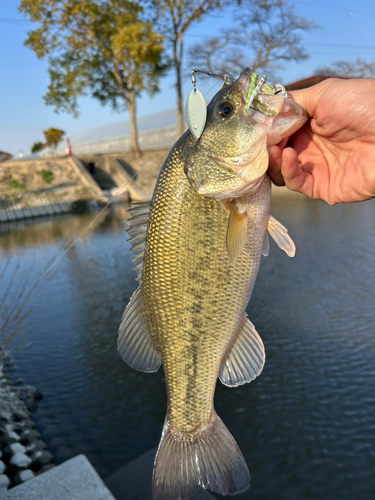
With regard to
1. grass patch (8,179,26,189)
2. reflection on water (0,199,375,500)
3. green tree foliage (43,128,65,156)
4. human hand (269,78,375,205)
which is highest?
human hand (269,78,375,205)

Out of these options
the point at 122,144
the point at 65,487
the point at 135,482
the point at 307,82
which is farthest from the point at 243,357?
the point at 122,144

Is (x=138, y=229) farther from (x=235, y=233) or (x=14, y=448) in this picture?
(x=14, y=448)

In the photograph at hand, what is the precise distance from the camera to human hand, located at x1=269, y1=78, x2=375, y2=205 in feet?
6.48

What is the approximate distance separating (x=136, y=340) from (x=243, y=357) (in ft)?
1.78

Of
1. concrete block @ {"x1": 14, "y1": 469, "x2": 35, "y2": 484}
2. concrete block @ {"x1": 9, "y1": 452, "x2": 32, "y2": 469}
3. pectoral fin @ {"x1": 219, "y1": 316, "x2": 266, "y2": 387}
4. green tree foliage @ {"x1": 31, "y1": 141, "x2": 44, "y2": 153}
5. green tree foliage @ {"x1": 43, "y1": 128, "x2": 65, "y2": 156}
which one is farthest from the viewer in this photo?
green tree foliage @ {"x1": 31, "y1": 141, "x2": 44, "y2": 153}

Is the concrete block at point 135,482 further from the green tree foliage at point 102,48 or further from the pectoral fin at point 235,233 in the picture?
the green tree foliage at point 102,48

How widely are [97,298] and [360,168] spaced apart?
6.75 m

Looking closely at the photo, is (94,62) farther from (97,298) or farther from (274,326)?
(274,326)

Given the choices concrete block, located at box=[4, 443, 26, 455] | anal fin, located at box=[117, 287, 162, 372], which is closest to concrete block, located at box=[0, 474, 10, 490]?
concrete block, located at box=[4, 443, 26, 455]

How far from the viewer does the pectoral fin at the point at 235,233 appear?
1757 millimetres

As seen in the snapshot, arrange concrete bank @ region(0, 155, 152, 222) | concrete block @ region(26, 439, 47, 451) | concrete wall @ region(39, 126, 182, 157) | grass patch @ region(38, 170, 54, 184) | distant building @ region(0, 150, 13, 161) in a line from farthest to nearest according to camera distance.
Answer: concrete wall @ region(39, 126, 182, 157)
distant building @ region(0, 150, 13, 161)
grass patch @ region(38, 170, 54, 184)
concrete bank @ region(0, 155, 152, 222)
concrete block @ region(26, 439, 47, 451)

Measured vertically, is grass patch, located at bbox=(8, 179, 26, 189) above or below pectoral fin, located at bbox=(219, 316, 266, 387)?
below

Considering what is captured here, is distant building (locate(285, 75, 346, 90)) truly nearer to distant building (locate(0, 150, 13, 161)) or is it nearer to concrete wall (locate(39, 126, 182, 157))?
concrete wall (locate(39, 126, 182, 157))

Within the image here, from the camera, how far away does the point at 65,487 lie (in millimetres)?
2850
